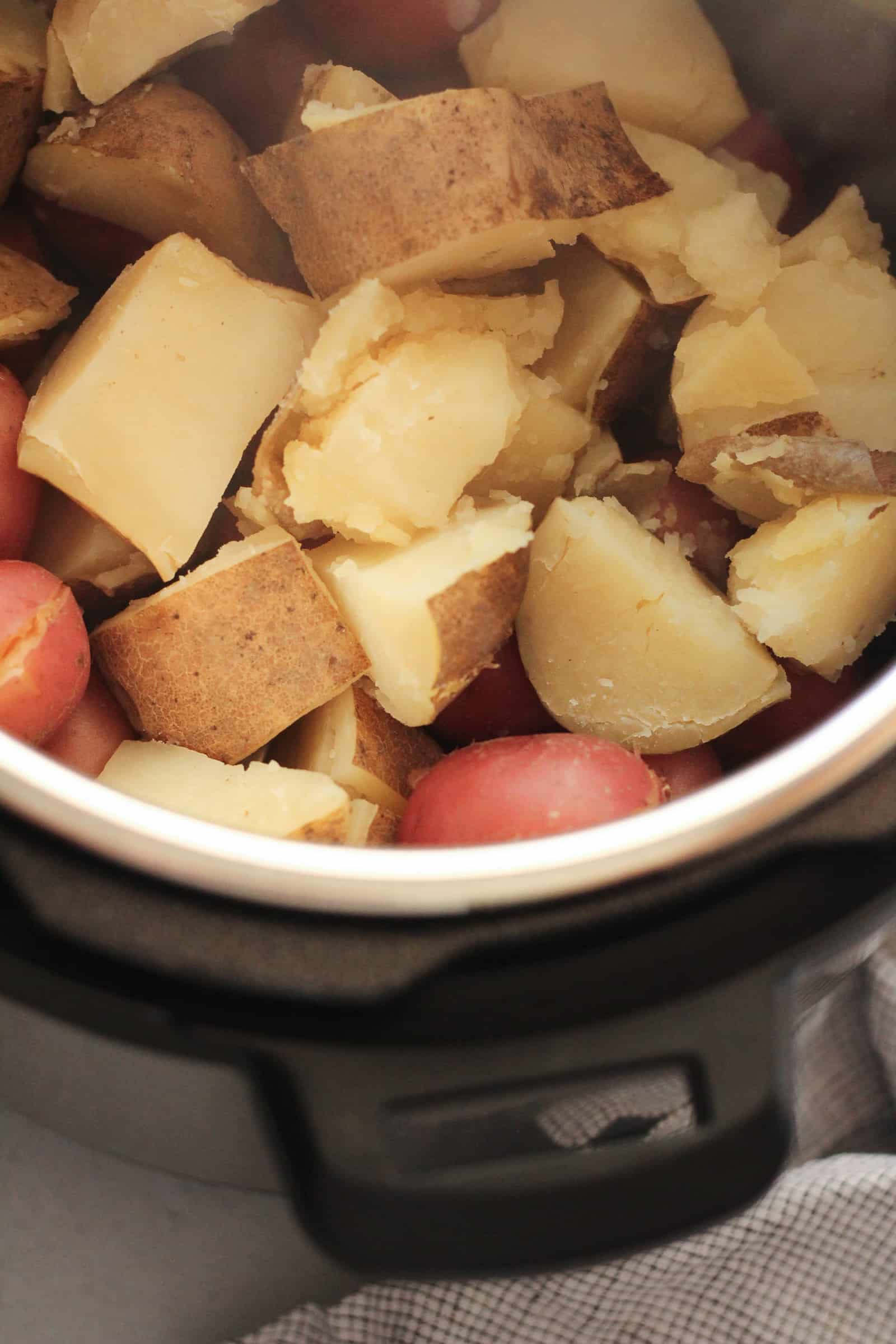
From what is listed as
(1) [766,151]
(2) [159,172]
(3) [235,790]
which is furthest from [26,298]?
(1) [766,151]

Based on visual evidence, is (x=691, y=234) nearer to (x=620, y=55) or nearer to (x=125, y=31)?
(x=620, y=55)

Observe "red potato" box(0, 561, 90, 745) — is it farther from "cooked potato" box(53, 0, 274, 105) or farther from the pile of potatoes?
"cooked potato" box(53, 0, 274, 105)

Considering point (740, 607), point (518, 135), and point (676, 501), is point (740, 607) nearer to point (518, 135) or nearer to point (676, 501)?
point (676, 501)

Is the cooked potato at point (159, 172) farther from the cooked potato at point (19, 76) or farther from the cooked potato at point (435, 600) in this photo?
the cooked potato at point (435, 600)

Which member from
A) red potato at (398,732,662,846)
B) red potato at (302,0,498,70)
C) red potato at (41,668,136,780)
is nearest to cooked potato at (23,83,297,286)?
red potato at (302,0,498,70)

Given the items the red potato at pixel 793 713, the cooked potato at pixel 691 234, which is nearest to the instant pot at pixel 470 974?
the red potato at pixel 793 713

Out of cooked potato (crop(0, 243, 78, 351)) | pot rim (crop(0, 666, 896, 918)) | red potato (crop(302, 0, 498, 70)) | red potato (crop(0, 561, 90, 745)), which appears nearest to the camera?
pot rim (crop(0, 666, 896, 918))
